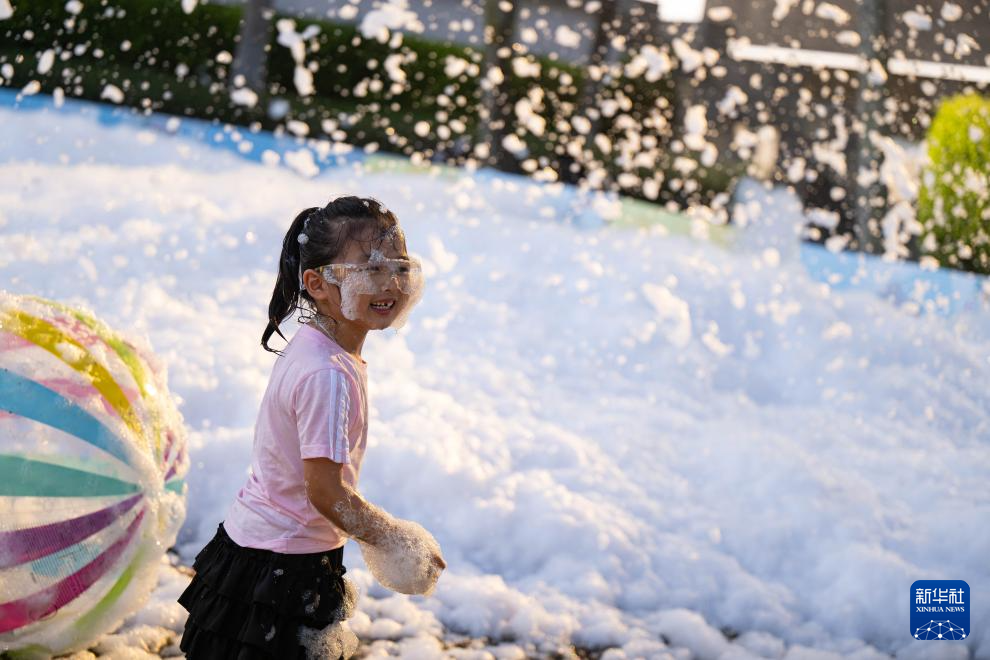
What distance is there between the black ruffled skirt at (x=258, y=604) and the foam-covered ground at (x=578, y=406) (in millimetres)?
1147

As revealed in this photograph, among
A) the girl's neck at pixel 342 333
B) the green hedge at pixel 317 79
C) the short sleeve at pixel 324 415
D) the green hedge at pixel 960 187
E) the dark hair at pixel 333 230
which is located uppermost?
the green hedge at pixel 317 79

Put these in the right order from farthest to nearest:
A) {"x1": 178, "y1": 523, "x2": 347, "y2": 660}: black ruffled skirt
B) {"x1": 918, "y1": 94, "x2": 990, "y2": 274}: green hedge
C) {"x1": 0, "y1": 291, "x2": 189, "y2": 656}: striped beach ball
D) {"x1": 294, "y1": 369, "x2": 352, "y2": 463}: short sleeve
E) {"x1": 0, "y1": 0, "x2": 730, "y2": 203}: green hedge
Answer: {"x1": 0, "y1": 0, "x2": 730, "y2": 203}: green hedge
{"x1": 918, "y1": 94, "x2": 990, "y2": 274}: green hedge
{"x1": 0, "y1": 291, "x2": 189, "y2": 656}: striped beach ball
{"x1": 178, "y1": 523, "x2": 347, "y2": 660}: black ruffled skirt
{"x1": 294, "y1": 369, "x2": 352, "y2": 463}: short sleeve

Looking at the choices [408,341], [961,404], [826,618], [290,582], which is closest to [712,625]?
[826,618]

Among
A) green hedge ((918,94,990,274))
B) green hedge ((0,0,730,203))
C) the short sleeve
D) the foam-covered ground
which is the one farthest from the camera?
green hedge ((0,0,730,203))

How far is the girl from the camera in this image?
1706 millimetres

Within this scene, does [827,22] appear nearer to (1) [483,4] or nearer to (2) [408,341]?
(1) [483,4]

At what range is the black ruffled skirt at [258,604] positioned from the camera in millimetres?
1721

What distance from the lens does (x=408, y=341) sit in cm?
549

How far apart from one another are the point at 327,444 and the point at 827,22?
11372 millimetres

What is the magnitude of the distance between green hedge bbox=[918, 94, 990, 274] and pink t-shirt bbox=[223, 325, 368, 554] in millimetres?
9476

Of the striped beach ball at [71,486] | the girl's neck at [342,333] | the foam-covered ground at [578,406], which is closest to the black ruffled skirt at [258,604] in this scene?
the girl's neck at [342,333]

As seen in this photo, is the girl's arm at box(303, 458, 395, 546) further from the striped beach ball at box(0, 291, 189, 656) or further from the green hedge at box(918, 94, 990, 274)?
the green hedge at box(918, 94, 990, 274)

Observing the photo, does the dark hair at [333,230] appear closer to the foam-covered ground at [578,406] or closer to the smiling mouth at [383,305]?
the smiling mouth at [383,305]

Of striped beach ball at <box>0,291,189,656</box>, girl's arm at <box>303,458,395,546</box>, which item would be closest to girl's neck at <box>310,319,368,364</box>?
girl's arm at <box>303,458,395,546</box>
